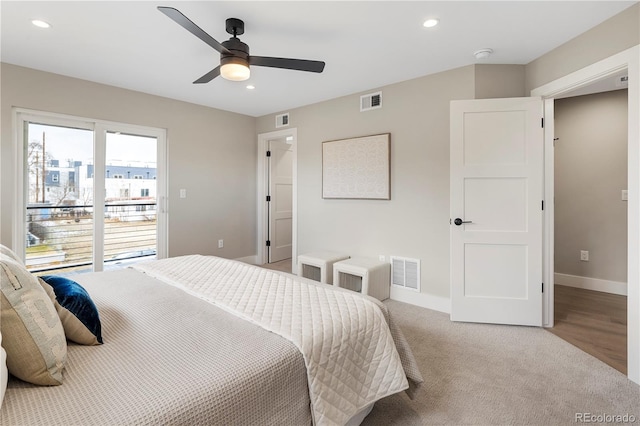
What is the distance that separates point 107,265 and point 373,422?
11.7ft

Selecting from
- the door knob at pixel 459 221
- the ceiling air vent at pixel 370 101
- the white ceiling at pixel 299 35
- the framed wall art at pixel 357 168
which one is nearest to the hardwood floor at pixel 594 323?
the door knob at pixel 459 221

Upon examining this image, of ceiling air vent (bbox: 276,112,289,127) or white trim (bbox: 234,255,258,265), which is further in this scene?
white trim (bbox: 234,255,258,265)

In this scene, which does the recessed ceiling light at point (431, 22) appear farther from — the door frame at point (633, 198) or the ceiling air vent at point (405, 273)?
the ceiling air vent at point (405, 273)

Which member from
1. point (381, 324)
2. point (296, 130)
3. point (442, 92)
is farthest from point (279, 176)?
point (381, 324)

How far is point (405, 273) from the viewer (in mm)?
3467

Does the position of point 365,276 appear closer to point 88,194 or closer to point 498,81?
point 498,81

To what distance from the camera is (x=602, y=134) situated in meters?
3.72

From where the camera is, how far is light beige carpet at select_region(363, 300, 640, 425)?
168cm

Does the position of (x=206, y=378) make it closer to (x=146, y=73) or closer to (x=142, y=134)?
(x=146, y=73)

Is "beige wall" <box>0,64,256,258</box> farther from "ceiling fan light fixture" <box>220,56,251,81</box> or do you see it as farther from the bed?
the bed

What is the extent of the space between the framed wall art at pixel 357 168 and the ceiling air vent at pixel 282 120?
0.89m

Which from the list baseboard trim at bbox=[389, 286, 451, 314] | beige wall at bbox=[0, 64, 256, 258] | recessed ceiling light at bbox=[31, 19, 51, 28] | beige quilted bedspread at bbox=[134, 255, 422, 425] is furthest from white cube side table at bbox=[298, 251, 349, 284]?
recessed ceiling light at bbox=[31, 19, 51, 28]

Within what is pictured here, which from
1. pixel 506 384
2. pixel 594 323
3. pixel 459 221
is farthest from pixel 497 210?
pixel 506 384

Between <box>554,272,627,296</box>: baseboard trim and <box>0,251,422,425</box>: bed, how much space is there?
140 inches
